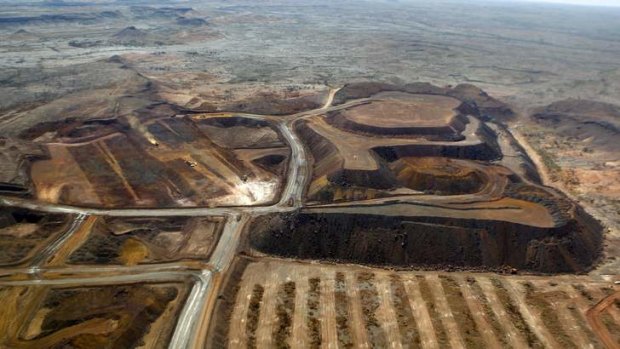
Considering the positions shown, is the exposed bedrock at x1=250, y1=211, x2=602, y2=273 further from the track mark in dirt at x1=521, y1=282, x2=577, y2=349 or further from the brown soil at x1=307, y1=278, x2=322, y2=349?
the brown soil at x1=307, y1=278, x2=322, y2=349

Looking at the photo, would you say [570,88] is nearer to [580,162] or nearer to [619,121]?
[619,121]

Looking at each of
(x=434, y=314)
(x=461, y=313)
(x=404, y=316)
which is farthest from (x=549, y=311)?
(x=404, y=316)

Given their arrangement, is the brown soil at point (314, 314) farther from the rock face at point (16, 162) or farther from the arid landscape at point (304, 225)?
the rock face at point (16, 162)

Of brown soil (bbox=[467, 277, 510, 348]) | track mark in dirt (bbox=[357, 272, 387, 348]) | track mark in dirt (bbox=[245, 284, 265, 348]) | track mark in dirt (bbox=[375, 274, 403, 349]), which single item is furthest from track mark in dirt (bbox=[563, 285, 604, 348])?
track mark in dirt (bbox=[245, 284, 265, 348])

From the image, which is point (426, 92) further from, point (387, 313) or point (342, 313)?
point (342, 313)

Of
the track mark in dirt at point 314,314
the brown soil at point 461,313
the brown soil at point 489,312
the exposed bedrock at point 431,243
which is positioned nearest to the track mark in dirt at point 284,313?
the track mark in dirt at point 314,314
